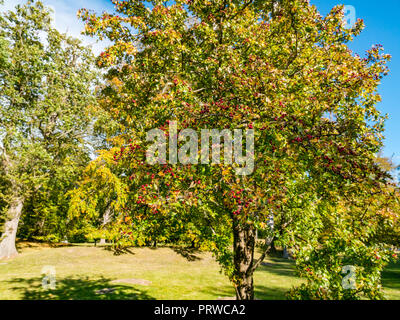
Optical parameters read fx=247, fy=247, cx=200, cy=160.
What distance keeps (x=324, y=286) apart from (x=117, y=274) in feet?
46.2

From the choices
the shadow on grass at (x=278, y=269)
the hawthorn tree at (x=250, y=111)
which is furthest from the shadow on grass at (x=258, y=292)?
the shadow on grass at (x=278, y=269)

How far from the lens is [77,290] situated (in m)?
11.8

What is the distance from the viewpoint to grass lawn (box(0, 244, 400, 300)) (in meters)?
11.5

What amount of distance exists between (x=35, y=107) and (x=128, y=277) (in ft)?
49.3

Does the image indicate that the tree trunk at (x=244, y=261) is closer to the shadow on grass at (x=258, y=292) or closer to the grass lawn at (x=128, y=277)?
the grass lawn at (x=128, y=277)

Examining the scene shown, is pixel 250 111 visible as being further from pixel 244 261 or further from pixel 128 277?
pixel 128 277

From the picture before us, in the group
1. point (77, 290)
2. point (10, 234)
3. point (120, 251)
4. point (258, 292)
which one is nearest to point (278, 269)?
point (258, 292)

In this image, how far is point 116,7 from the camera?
8.93 m

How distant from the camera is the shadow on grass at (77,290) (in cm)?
1062

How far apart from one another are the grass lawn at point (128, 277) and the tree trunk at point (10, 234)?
902 millimetres

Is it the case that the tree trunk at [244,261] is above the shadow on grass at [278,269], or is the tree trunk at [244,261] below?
above

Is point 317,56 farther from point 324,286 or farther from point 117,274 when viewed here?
point 117,274
